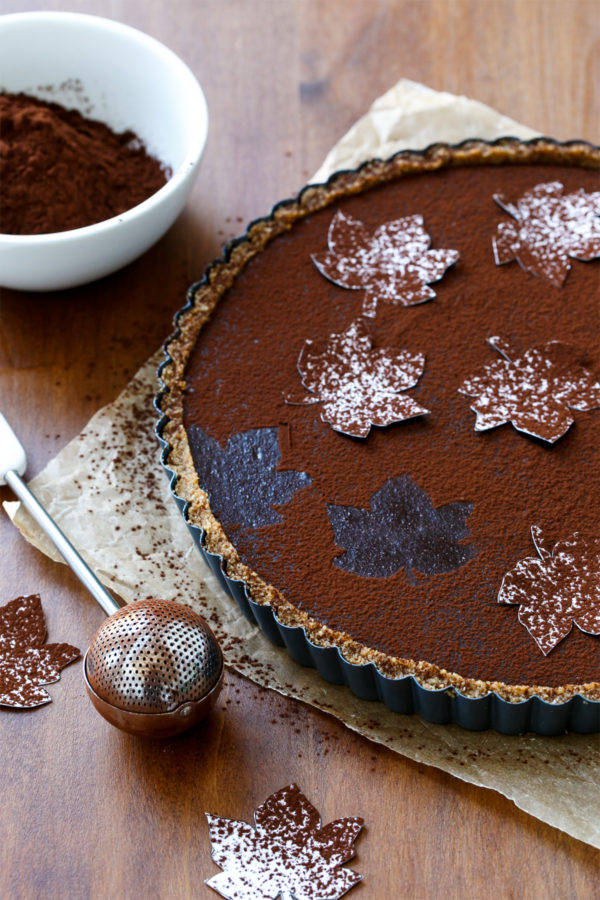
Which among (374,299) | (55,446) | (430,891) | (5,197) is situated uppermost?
(5,197)

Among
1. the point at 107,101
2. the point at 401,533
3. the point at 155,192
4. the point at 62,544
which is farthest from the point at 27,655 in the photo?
the point at 107,101

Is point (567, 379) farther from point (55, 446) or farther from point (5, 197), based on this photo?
point (5, 197)

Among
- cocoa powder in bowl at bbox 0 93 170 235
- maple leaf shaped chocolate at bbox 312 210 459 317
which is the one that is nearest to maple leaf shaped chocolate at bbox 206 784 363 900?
maple leaf shaped chocolate at bbox 312 210 459 317

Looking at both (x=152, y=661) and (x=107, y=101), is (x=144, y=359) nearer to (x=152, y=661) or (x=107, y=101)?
(x=107, y=101)

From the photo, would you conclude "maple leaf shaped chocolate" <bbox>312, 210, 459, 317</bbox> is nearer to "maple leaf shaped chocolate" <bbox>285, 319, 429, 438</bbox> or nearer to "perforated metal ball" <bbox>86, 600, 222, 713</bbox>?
"maple leaf shaped chocolate" <bbox>285, 319, 429, 438</bbox>

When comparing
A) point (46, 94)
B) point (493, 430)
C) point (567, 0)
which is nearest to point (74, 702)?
point (493, 430)
